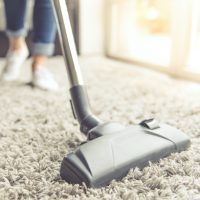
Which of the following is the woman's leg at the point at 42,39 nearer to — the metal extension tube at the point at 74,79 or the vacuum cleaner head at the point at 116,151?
the metal extension tube at the point at 74,79

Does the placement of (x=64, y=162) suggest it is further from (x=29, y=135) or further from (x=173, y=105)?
(x=173, y=105)

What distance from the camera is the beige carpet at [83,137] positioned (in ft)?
1.86

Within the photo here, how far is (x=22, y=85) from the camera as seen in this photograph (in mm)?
1397

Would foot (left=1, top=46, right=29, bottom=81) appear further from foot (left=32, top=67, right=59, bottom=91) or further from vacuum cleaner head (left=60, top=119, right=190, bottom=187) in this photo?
vacuum cleaner head (left=60, top=119, right=190, bottom=187)

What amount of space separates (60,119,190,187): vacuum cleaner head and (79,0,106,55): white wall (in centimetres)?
168

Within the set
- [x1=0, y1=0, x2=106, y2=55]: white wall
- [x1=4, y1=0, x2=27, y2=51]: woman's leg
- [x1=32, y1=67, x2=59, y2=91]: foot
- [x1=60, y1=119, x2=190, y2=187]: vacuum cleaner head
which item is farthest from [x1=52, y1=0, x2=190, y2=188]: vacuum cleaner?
[x1=0, y1=0, x2=106, y2=55]: white wall

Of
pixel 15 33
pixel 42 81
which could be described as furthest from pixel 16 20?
pixel 42 81

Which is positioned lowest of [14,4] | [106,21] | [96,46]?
[96,46]

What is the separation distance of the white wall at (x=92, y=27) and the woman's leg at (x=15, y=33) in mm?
821

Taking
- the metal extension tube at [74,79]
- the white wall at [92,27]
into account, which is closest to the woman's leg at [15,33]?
the metal extension tube at [74,79]

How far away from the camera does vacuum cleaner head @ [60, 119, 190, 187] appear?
22.0 inches

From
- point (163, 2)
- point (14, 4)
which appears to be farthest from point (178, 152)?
point (163, 2)

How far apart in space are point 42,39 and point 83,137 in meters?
0.68

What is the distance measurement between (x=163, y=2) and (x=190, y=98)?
218 centimetres
